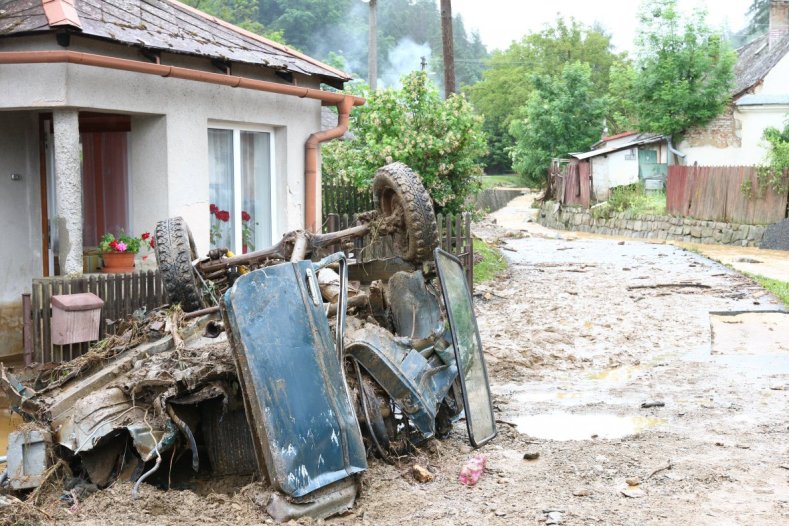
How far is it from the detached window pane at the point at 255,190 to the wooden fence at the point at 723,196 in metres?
18.0

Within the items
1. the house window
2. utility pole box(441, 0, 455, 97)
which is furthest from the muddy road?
utility pole box(441, 0, 455, 97)

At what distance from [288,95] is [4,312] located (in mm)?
4609

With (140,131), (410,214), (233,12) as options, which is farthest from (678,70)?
(233,12)

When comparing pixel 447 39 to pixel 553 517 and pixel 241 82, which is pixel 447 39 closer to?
pixel 241 82

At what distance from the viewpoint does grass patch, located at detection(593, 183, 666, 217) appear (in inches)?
1228

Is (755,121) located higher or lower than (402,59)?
lower

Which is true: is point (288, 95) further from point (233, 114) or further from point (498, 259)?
point (498, 259)

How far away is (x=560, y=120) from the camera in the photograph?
44031 millimetres

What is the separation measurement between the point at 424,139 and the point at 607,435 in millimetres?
9657

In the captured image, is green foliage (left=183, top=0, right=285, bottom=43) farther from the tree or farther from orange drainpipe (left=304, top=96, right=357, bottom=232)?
orange drainpipe (left=304, top=96, right=357, bottom=232)

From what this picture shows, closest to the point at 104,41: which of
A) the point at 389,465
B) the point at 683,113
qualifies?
the point at 389,465

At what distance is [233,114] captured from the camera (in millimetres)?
Answer: 11828

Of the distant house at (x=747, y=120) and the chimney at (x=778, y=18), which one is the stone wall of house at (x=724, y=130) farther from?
the chimney at (x=778, y=18)

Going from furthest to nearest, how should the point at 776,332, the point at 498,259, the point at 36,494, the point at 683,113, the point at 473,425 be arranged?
the point at 683,113
the point at 498,259
the point at 776,332
the point at 473,425
the point at 36,494
